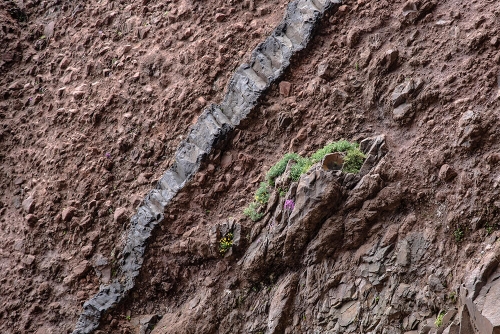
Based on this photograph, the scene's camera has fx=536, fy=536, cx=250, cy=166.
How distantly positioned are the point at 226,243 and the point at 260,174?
1250mm

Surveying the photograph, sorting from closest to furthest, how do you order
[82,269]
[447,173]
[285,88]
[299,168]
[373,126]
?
[447,173] < [299,168] < [373,126] < [285,88] < [82,269]

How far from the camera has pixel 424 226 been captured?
6.36m

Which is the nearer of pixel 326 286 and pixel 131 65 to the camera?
pixel 326 286

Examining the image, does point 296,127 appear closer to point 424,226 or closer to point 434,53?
point 434,53

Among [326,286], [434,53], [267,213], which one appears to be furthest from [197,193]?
[434,53]

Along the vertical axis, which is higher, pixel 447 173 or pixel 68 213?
pixel 68 213

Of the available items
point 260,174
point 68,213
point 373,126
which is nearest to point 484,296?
point 373,126

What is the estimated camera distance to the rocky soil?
6.26 m

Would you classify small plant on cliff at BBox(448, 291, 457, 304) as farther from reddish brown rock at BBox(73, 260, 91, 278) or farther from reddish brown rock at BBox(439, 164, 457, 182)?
reddish brown rock at BBox(73, 260, 91, 278)

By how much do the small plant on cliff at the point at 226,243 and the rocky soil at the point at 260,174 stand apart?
0.10 m

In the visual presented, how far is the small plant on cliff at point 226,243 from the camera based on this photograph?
26.1 ft

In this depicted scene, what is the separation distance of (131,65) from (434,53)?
607 cm

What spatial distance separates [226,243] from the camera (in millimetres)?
7980

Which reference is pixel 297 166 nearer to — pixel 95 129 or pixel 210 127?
pixel 210 127
